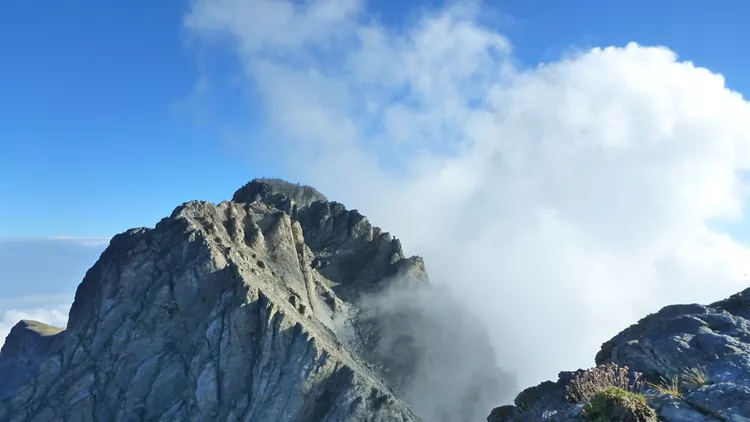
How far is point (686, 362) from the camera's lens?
19125mm

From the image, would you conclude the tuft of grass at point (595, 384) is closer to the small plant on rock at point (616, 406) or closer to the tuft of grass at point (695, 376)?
the small plant on rock at point (616, 406)

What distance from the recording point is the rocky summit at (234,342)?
2434 inches

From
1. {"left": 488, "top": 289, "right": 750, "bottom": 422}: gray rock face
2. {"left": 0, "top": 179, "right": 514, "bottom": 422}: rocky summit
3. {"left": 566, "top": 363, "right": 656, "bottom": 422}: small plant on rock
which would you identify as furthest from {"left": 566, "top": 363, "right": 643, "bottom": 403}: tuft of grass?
{"left": 0, "top": 179, "right": 514, "bottom": 422}: rocky summit

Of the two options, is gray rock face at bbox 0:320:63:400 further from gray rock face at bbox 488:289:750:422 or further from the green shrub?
the green shrub

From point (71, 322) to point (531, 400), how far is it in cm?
8227

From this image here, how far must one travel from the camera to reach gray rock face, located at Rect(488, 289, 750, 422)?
15.1 m

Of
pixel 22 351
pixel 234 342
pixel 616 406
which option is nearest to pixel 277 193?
pixel 22 351

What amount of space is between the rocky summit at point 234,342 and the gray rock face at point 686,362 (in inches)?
1546

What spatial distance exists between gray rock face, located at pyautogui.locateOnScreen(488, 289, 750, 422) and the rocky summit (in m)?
39.3

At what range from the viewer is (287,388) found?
59.9m

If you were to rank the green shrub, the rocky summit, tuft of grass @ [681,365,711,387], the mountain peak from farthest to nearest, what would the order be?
the mountain peak, the rocky summit, tuft of grass @ [681,365,711,387], the green shrub

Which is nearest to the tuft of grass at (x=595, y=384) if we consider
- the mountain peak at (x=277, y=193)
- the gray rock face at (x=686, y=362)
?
the gray rock face at (x=686, y=362)

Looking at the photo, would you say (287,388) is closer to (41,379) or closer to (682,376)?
(41,379)

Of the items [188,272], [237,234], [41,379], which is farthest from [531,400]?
[41,379]
